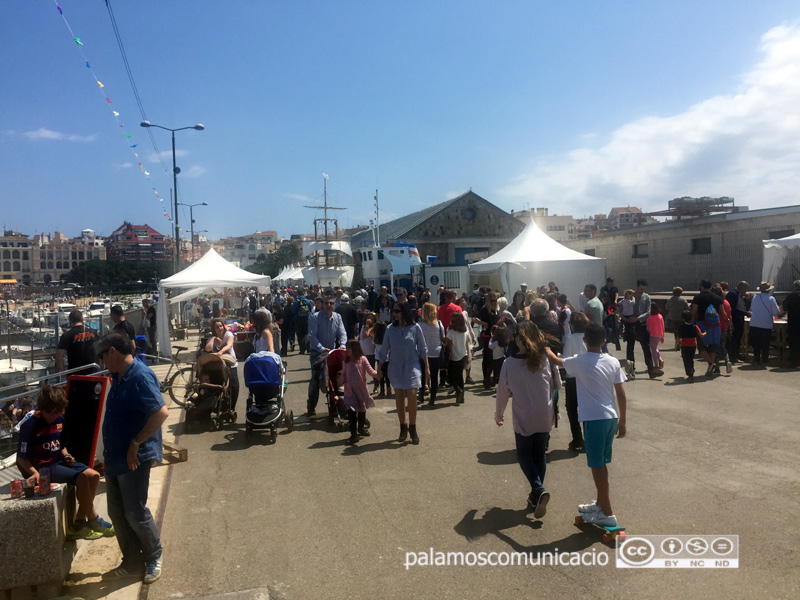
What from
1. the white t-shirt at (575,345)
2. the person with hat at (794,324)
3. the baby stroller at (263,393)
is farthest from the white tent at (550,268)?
the baby stroller at (263,393)

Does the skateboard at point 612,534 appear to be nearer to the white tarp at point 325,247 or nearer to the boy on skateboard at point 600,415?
the boy on skateboard at point 600,415

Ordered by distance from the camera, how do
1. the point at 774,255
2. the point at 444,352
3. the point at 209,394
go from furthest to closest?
the point at 774,255 < the point at 444,352 < the point at 209,394

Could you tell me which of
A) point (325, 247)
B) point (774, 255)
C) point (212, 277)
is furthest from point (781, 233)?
point (325, 247)

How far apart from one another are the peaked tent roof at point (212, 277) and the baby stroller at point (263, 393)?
9435mm

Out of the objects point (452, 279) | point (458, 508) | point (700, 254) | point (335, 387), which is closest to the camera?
point (458, 508)

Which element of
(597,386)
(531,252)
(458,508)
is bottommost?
A: (458,508)

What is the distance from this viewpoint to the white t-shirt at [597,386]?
449 centimetres

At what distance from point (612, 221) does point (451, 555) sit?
114241 millimetres

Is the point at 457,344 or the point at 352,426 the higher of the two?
the point at 457,344

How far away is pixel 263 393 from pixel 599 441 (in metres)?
4.68

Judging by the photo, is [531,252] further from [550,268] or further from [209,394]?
[209,394]

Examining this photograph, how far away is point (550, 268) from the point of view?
19781 mm

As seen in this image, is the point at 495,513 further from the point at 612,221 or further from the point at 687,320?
the point at 612,221

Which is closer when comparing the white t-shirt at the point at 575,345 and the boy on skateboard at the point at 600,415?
the boy on skateboard at the point at 600,415
